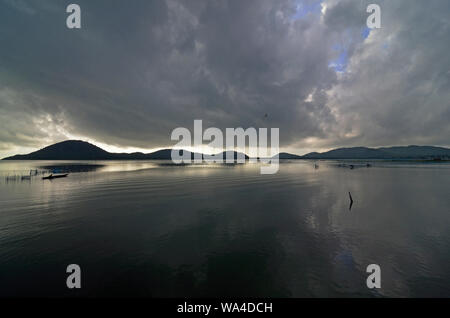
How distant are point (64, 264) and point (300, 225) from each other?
72.5ft

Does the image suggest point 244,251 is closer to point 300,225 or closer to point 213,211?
point 300,225

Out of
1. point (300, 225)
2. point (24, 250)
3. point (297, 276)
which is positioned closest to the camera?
point (297, 276)

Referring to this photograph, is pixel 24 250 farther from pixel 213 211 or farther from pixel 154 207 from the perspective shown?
pixel 213 211

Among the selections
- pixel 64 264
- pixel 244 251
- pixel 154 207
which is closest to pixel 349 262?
pixel 244 251

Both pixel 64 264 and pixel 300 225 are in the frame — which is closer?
pixel 64 264

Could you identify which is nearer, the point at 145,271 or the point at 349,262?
the point at 145,271

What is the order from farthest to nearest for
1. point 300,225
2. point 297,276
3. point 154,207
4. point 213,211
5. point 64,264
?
point 154,207
point 213,211
point 300,225
point 64,264
point 297,276

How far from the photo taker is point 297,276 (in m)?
11.4
